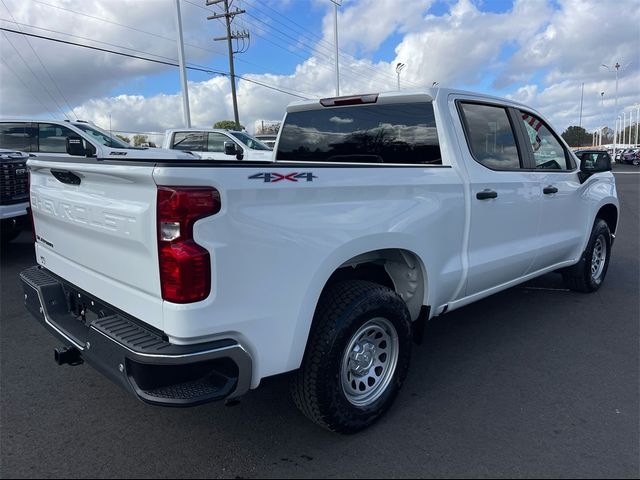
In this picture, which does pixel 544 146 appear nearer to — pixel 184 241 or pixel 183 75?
pixel 184 241

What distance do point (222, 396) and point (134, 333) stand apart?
1.64 ft

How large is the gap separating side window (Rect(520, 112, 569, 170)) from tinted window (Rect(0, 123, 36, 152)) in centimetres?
907

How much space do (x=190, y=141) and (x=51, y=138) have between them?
456cm

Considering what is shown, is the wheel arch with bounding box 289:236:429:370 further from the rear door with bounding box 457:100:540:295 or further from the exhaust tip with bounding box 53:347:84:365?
the exhaust tip with bounding box 53:347:84:365

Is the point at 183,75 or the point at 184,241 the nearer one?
the point at 184,241

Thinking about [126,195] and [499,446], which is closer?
[126,195]

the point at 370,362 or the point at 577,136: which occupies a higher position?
the point at 577,136

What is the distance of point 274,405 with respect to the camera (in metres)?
3.19

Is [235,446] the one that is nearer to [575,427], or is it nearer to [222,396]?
[222,396]

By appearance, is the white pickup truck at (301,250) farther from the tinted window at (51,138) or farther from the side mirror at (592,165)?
the tinted window at (51,138)

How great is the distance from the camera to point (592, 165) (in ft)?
16.0

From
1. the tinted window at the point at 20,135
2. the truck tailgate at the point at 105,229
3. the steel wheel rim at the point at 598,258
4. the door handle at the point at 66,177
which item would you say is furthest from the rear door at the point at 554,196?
the tinted window at the point at 20,135

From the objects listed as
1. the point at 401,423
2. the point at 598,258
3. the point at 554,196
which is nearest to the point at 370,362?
the point at 401,423

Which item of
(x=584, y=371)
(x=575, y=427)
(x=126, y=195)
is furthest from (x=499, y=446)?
(x=126, y=195)
